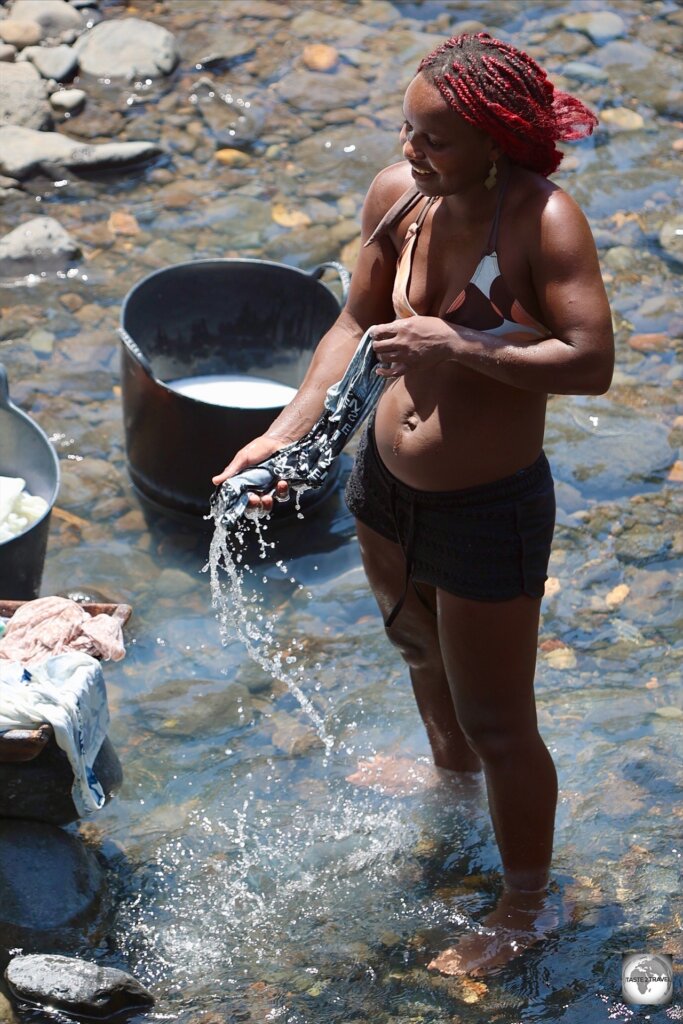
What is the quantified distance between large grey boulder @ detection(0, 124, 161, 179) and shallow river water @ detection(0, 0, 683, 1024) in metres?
0.09

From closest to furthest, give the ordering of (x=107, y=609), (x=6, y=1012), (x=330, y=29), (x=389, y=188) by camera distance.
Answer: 1. (x=389, y=188)
2. (x=6, y=1012)
3. (x=107, y=609)
4. (x=330, y=29)

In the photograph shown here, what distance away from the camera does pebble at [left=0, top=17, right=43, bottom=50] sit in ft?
23.4

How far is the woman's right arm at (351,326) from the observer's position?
8.39 feet

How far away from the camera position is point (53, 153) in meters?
6.34

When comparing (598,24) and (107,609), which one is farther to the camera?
(598,24)

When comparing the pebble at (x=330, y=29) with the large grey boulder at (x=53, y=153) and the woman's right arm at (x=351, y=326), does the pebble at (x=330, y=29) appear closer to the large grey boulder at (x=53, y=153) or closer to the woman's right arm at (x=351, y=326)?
the large grey boulder at (x=53, y=153)

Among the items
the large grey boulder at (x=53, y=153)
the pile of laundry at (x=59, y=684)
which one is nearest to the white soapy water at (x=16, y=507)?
the pile of laundry at (x=59, y=684)

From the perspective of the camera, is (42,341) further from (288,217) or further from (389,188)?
(389,188)

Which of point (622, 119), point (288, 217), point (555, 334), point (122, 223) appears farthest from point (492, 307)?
point (622, 119)

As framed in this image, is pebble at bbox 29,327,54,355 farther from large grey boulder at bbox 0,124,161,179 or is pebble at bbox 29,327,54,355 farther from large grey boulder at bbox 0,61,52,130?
large grey boulder at bbox 0,61,52,130

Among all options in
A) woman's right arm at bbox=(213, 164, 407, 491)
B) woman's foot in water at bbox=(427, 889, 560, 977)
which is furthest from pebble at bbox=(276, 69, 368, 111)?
woman's foot in water at bbox=(427, 889, 560, 977)

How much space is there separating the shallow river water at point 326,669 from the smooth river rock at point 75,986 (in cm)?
12

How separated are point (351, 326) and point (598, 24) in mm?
5740

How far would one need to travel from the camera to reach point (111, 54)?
23.4 ft
